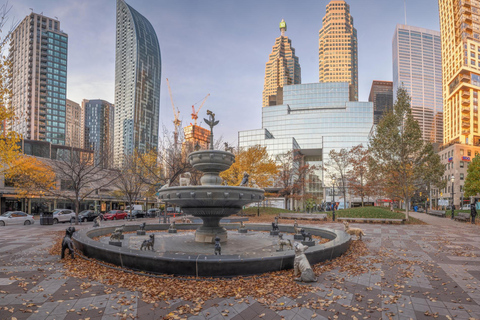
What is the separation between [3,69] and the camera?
33.6 ft

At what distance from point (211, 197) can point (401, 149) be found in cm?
2432

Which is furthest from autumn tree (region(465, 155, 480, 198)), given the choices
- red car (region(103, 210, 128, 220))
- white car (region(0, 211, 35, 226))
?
white car (region(0, 211, 35, 226))

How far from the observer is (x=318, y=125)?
8419 cm

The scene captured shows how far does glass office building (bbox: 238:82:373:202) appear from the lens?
8051 cm

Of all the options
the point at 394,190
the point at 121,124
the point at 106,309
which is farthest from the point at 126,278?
the point at 121,124

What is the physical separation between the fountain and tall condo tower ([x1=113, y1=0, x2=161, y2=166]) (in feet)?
581

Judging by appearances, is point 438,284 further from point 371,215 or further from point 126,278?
point 371,215

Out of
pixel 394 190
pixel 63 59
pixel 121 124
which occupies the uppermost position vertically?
pixel 63 59

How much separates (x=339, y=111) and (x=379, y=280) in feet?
273

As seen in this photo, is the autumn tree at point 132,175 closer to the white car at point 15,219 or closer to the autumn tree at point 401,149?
the white car at point 15,219

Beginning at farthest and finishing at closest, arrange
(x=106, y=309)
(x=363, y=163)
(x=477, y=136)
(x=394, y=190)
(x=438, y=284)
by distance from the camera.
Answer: (x=477, y=136) → (x=363, y=163) → (x=394, y=190) → (x=438, y=284) → (x=106, y=309)

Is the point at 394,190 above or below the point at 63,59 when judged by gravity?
below

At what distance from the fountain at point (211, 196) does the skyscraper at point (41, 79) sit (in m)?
125

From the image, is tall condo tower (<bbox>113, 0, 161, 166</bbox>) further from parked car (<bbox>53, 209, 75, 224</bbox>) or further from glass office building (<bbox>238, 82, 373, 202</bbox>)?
parked car (<bbox>53, 209, 75, 224</bbox>)
